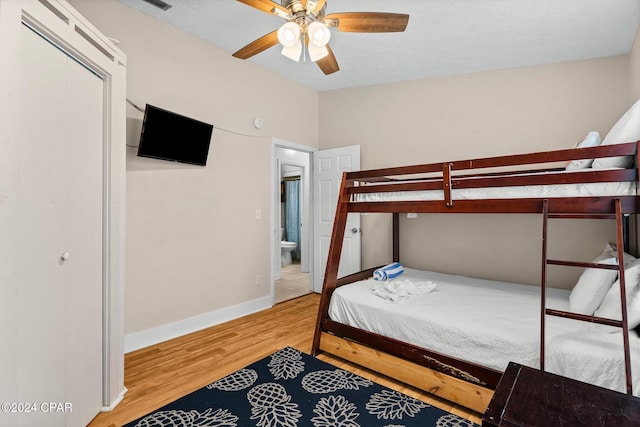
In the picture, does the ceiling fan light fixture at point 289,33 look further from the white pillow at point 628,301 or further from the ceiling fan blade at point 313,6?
the white pillow at point 628,301

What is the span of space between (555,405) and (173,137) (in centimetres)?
290

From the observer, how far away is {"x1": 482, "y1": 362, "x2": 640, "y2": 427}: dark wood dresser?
0.99m

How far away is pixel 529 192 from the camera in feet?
6.02

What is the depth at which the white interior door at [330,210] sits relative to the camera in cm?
392

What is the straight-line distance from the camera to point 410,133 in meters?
3.62

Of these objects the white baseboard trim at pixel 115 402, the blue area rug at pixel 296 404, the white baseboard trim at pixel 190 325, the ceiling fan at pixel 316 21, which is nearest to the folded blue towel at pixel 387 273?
the blue area rug at pixel 296 404

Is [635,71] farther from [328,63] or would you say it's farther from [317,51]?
[317,51]

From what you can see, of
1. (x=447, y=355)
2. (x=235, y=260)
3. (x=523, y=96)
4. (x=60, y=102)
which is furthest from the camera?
(x=235, y=260)

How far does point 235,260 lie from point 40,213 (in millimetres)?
2076

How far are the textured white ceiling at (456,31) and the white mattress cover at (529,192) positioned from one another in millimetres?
1359

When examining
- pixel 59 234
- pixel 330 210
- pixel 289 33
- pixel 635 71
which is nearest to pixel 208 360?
pixel 59 234

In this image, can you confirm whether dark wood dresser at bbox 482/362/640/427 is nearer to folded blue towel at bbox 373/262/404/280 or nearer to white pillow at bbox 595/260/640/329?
white pillow at bbox 595/260/640/329

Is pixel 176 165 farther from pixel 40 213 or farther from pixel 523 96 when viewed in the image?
pixel 523 96

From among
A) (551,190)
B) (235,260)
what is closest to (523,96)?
(551,190)
